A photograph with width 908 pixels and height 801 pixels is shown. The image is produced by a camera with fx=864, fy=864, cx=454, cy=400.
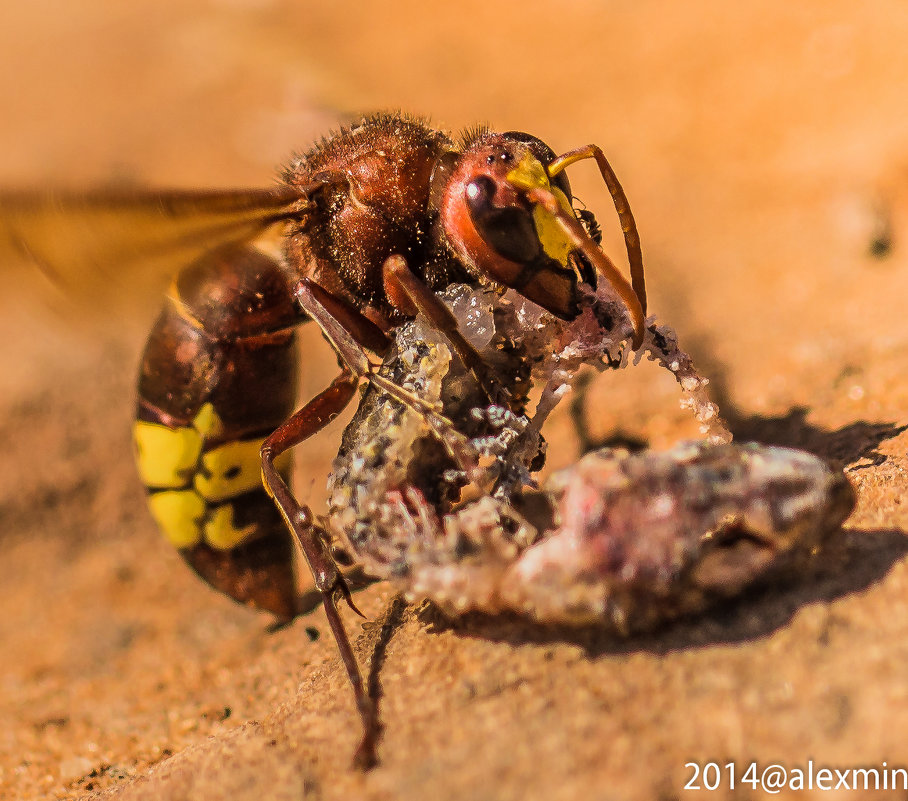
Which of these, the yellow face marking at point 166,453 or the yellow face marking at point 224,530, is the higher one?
the yellow face marking at point 166,453

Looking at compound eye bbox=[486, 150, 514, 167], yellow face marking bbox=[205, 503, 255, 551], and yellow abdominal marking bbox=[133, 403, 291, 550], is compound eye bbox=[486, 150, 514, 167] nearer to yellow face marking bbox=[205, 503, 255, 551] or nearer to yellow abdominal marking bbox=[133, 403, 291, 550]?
yellow abdominal marking bbox=[133, 403, 291, 550]

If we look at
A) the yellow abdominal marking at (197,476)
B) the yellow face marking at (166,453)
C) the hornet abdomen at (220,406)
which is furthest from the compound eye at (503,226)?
the yellow face marking at (166,453)

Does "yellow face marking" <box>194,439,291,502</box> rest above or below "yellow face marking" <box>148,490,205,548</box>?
above

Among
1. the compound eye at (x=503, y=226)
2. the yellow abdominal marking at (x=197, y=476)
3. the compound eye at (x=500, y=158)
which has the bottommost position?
the yellow abdominal marking at (x=197, y=476)

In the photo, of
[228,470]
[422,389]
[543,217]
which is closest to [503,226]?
[543,217]

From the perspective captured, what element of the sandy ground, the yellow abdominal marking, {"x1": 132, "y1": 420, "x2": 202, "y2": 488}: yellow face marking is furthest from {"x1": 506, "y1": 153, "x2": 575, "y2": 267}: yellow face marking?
{"x1": 132, "y1": 420, "x2": 202, "y2": 488}: yellow face marking

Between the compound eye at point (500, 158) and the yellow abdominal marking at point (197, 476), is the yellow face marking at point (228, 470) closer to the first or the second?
the yellow abdominal marking at point (197, 476)

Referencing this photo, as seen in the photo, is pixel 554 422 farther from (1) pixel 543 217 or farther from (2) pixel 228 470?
(1) pixel 543 217

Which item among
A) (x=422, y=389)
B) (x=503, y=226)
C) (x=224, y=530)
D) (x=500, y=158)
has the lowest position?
(x=224, y=530)

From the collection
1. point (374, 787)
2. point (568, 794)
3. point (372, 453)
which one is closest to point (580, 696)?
point (568, 794)
